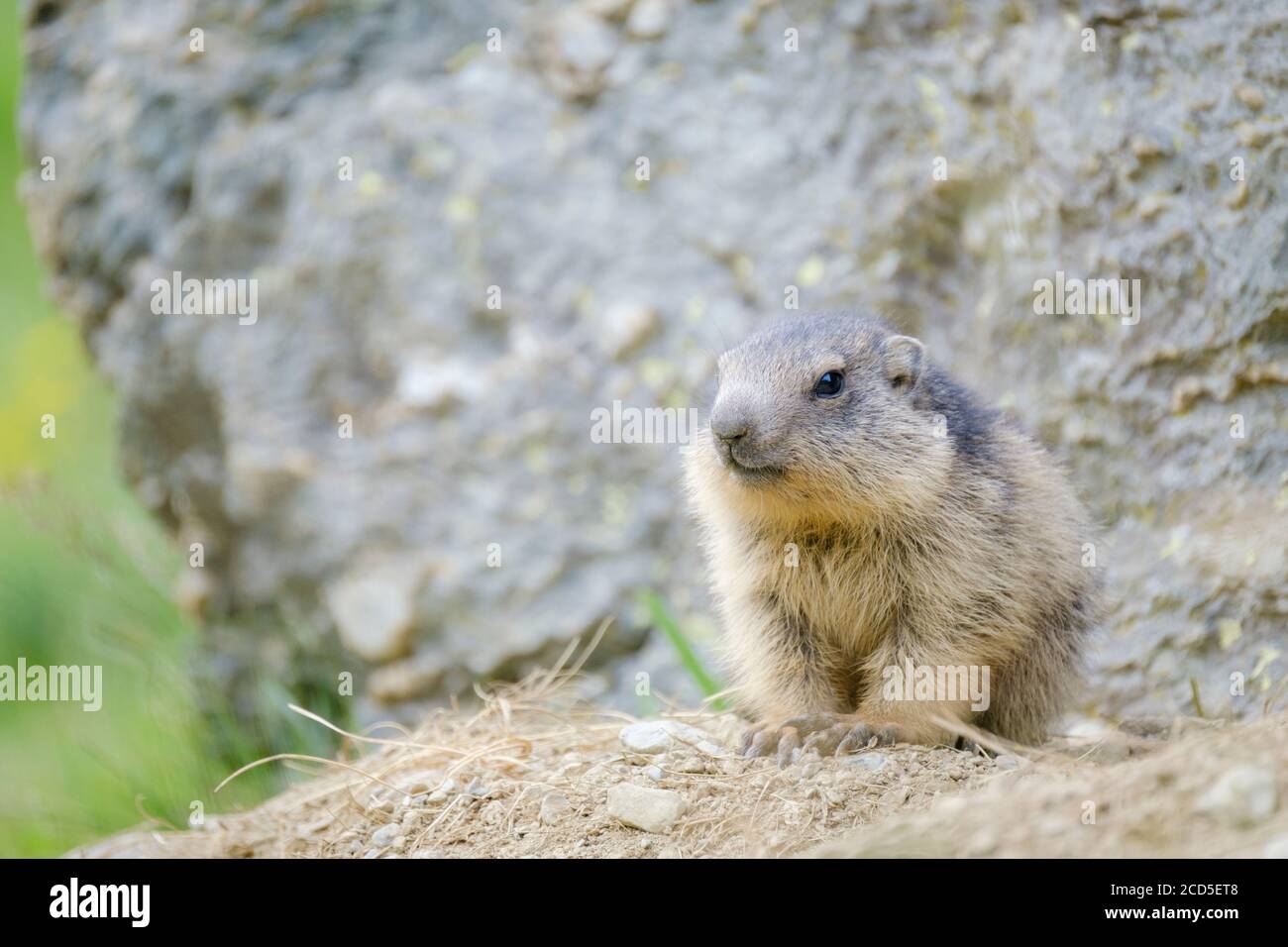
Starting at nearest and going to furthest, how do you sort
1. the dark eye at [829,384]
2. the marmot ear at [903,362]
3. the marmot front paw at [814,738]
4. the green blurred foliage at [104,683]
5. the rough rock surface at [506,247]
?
1. the marmot front paw at [814,738]
2. the dark eye at [829,384]
3. the marmot ear at [903,362]
4. the rough rock surface at [506,247]
5. the green blurred foliage at [104,683]

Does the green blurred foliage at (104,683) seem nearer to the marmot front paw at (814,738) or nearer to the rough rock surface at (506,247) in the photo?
the rough rock surface at (506,247)

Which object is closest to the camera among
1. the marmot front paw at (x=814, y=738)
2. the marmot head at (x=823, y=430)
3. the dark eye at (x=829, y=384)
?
the marmot front paw at (x=814, y=738)

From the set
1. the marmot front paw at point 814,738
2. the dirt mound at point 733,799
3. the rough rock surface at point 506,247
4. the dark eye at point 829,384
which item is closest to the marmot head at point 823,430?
the dark eye at point 829,384

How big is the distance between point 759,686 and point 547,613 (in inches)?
113

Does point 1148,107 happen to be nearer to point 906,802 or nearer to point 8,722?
point 906,802

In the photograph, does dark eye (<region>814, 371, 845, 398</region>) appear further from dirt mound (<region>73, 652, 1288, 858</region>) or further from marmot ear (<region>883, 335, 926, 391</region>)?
dirt mound (<region>73, 652, 1288, 858</region>)

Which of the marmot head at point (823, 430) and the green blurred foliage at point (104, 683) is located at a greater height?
the marmot head at point (823, 430)

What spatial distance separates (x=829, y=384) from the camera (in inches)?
200

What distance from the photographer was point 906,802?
4.21 metres

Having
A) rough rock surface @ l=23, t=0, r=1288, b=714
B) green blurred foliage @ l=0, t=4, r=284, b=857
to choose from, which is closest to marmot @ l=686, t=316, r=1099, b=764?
rough rock surface @ l=23, t=0, r=1288, b=714

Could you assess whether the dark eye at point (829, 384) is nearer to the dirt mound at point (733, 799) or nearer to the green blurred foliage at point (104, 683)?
the dirt mound at point (733, 799)

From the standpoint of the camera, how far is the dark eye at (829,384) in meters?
5.06

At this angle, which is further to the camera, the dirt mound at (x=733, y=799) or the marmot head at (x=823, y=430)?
the marmot head at (x=823, y=430)
